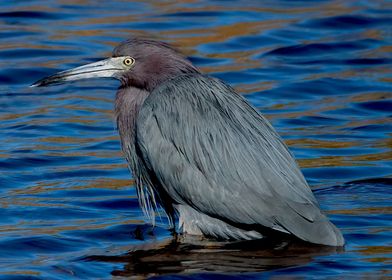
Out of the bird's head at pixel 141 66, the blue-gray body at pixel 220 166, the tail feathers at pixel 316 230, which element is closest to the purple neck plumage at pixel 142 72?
the bird's head at pixel 141 66

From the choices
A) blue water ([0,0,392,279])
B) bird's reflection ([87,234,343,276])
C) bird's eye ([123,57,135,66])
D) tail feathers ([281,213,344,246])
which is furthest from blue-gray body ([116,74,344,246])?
bird's eye ([123,57,135,66])

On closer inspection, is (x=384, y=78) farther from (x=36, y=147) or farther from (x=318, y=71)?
(x=36, y=147)

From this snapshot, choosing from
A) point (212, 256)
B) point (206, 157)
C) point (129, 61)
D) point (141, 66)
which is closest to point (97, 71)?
point (129, 61)

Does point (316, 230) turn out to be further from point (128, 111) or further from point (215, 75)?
point (215, 75)

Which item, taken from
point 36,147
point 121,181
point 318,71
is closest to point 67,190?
point 121,181

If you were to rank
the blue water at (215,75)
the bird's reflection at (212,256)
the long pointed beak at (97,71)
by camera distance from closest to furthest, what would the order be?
the bird's reflection at (212,256), the blue water at (215,75), the long pointed beak at (97,71)

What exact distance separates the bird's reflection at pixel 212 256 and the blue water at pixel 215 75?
0.02m

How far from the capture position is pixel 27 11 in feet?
54.5

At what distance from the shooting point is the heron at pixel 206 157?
8.52 meters

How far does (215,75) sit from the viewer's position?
14.3 m

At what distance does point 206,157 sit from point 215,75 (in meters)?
5.68

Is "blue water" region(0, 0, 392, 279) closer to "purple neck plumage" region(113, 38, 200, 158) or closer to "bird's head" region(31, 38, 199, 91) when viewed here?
"purple neck plumage" region(113, 38, 200, 158)

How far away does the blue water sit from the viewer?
843 cm

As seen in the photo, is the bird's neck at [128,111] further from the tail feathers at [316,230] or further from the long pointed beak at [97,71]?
the tail feathers at [316,230]
